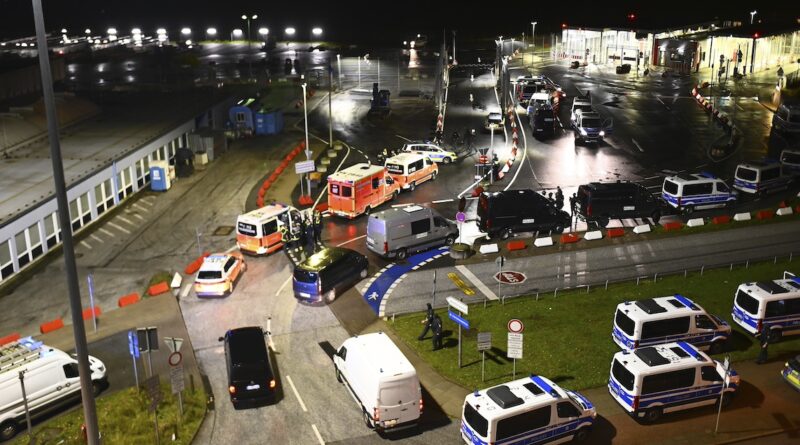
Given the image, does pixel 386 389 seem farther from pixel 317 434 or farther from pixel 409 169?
pixel 409 169

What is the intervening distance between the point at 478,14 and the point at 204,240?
13850 cm

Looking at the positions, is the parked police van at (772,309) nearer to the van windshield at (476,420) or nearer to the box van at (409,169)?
the van windshield at (476,420)

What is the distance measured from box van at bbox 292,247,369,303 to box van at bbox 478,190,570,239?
328 inches

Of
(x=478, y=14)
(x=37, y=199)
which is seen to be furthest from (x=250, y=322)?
(x=478, y=14)

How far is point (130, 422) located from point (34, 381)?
3.52m

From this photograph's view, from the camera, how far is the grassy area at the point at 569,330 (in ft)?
90.5

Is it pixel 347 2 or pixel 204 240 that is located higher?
pixel 347 2

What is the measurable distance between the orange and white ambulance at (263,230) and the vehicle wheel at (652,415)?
21.0 meters

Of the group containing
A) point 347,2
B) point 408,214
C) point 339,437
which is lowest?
point 339,437

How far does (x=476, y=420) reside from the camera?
22688 mm

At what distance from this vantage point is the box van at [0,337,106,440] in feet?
79.9

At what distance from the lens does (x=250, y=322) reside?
32094 mm

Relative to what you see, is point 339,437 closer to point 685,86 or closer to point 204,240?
point 204,240

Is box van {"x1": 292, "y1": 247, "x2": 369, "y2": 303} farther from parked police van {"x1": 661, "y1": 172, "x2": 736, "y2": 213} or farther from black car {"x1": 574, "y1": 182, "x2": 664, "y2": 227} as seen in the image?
parked police van {"x1": 661, "y1": 172, "x2": 736, "y2": 213}
